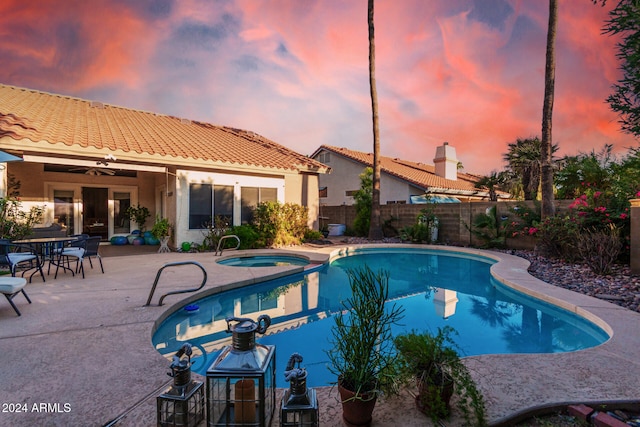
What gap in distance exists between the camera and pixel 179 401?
1.98 meters

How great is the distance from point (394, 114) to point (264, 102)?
6762 millimetres

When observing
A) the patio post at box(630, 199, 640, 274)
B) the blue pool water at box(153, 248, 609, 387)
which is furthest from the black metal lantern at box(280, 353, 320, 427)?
the patio post at box(630, 199, 640, 274)

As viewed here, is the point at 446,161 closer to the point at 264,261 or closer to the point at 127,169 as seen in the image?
the point at 264,261

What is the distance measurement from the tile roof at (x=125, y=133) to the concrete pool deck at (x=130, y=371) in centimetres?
641

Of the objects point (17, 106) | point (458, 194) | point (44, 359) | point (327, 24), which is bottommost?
point (44, 359)

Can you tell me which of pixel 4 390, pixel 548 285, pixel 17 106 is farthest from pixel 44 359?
pixel 17 106

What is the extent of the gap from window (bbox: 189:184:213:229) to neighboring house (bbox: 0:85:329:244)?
0.04 metres

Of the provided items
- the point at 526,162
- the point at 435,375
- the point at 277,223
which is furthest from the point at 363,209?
the point at 435,375

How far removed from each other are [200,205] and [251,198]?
2.13 meters

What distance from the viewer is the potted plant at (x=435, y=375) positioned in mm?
2117

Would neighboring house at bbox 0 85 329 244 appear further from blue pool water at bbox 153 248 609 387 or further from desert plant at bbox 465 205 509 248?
desert plant at bbox 465 205 509 248

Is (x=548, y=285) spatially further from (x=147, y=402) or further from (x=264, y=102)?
(x=264, y=102)

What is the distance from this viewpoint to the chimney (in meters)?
22.3

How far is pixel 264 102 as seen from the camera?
15.0m
